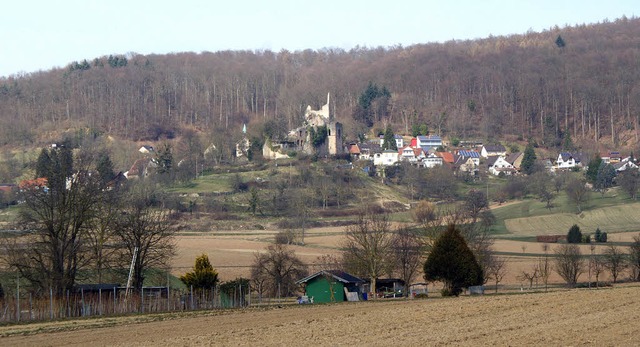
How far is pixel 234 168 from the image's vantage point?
14825cm

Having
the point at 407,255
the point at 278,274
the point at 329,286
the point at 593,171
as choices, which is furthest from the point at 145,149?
the point at 329,286

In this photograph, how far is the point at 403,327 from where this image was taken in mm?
31531

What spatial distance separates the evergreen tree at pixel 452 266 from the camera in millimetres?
58031

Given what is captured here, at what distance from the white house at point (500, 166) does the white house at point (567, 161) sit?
836 cm

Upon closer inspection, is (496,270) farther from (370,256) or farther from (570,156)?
(570,156)

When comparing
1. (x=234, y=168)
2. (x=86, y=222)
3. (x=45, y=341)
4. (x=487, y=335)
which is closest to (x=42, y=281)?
(x=86, y=222)

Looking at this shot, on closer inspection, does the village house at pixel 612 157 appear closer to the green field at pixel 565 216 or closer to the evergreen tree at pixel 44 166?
the green field at pixel 565 216

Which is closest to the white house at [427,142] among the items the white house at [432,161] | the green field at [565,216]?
the white house at [432,161]

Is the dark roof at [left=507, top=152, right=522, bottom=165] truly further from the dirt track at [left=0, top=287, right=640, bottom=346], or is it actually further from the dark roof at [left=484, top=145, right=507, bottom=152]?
the dirt track at [left=0, top=287, right=640, bottom=346]

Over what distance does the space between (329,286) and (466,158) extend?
364 feet

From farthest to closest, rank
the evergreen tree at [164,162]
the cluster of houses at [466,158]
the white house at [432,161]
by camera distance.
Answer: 1. the cluster of houses at [466,158]
2. the white house at [432,161]
3. the evergreen tree at [164,162]

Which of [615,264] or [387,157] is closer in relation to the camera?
[615,264]

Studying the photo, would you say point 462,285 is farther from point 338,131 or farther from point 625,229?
point 338,131

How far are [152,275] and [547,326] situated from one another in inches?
1477
